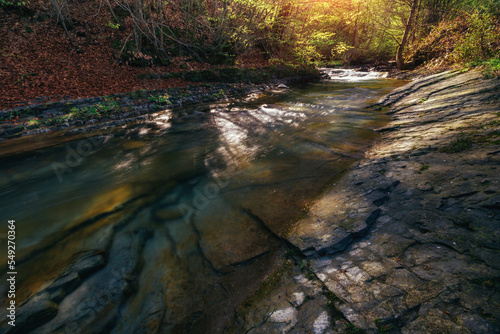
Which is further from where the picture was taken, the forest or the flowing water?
the forest

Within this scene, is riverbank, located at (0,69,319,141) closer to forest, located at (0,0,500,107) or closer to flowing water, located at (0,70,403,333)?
flowing water, located at (0,70,403,333)

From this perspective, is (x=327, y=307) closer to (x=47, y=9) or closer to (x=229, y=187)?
(x=229, y=187)

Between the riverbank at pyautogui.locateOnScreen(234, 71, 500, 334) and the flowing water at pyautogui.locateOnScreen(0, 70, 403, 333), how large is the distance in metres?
0.43

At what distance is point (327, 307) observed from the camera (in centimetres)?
185

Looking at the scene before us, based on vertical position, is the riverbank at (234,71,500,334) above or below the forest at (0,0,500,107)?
below

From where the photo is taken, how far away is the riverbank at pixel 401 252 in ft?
5.31

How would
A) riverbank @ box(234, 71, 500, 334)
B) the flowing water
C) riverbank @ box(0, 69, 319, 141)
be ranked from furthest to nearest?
1. riverbank @ box(0, 69, 319, 141)
2. the flowing water
3. riverbank @ box(234, 71, 500, 334)

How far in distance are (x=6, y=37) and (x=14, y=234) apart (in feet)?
44.7

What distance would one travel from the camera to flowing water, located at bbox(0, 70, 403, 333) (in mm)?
2296

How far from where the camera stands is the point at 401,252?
2.13 metres

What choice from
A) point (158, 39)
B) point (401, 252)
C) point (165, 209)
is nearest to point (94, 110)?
point (158, 39)

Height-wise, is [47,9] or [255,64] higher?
[47,9]

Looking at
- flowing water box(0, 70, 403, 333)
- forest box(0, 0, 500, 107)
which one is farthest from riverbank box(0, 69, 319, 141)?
forest box(0, 0, 500, 107)

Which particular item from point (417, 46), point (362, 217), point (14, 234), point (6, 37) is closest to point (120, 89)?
point (6, 37)
